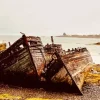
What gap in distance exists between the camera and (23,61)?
14.5m

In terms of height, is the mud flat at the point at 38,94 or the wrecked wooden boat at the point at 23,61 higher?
the wrecked wooden boat at the point at 23,61

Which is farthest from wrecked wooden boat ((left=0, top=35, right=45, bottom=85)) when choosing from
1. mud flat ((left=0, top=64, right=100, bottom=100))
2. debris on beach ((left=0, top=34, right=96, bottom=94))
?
mud flat ((left=0, top=64, right=100, bottom=100))

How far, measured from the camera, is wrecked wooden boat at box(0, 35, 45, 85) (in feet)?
46.8

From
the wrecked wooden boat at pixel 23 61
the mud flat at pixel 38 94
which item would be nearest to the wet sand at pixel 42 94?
the mud flat at pixel 38 94

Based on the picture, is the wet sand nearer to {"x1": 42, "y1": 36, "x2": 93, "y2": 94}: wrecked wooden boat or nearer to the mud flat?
the mud flat

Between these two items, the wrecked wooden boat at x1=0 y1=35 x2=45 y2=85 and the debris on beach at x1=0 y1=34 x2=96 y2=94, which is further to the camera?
the wrecked wooden boat at x1=0 y1=35 x2=45 y2=85

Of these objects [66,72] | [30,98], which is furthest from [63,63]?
[30,98]

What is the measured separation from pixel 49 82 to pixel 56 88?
508mm

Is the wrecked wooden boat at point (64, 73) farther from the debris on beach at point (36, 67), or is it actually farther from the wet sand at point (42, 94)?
the wet sand at point (42, 94)

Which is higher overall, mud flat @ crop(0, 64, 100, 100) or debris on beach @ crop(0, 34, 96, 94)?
debris on beach @ crop(0, 34, 96, 94)

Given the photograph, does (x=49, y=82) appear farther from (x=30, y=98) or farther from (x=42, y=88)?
(x=30, y=98)

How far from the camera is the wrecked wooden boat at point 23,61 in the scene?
1426 centimetres

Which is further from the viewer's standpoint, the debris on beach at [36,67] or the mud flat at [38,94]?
the debris on beach at [36,67]

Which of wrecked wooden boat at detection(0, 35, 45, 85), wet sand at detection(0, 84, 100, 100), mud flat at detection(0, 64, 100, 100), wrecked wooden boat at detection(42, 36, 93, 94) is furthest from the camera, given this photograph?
wrecked wooden boat at detection(0, 35, 45, 85)
